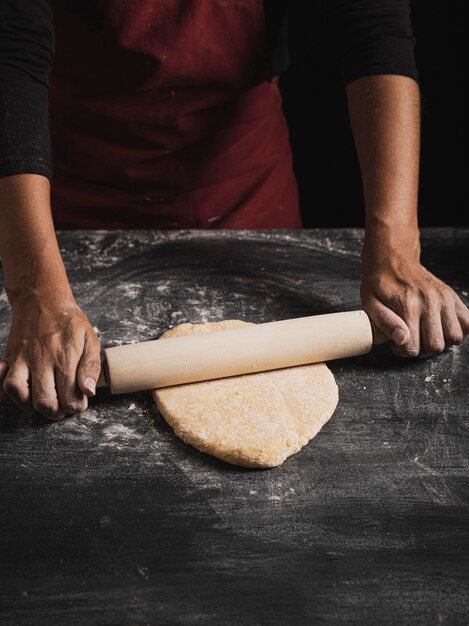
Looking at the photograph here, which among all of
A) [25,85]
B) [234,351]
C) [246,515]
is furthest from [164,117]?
[246,515]

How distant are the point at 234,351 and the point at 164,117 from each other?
0.94 meters

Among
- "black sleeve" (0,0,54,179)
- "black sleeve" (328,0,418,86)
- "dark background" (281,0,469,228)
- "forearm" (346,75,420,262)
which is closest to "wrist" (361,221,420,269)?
"forearm" (346,75,420,262)

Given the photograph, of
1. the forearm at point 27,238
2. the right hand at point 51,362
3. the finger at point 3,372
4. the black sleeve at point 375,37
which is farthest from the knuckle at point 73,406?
the black sleeve at point 375,37

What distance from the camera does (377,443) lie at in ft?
4.34

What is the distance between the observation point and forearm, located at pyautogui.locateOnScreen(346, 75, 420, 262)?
5.57 ft

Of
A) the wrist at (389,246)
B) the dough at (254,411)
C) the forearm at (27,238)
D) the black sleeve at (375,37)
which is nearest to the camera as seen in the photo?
the dough at (254,411)

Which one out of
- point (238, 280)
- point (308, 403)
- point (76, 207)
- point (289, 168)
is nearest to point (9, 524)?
point (308, 403)

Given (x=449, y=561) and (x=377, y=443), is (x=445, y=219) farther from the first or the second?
(x=449, y=561)

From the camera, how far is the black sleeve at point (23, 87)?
5.05ft

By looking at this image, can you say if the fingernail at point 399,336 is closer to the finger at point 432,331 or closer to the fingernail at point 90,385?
the finger at point 432,331

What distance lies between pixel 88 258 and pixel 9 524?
937mm

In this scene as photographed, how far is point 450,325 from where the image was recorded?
5.11 feet

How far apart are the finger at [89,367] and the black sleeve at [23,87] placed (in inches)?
17.8

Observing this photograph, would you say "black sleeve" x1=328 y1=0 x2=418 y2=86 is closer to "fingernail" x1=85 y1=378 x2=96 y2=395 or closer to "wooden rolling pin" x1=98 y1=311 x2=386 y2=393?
"wooden rolling pin" x1=98 y1=311 x2=386 y2=393
